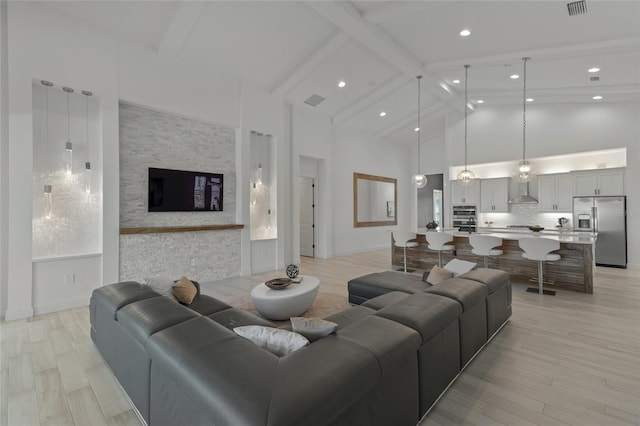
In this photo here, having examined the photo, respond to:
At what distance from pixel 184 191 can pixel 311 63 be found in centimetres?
329

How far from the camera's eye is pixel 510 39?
16.1 feet

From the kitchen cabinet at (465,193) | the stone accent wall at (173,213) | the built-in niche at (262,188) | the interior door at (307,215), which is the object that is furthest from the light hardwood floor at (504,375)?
the interior door at (307,215)

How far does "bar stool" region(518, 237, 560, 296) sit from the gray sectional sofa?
113 inches

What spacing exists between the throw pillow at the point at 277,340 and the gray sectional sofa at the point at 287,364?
9 centimetres

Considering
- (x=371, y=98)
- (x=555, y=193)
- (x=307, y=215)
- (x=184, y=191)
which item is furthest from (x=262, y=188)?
(x=555, y=193)

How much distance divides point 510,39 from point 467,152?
14.5 ft

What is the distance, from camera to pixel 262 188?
6707 millimetres

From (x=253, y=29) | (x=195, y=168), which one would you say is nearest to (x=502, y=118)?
(x=253, y=29)

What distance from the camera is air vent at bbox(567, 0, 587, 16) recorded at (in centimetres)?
381

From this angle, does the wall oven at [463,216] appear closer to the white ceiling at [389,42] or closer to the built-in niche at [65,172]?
the white ceiling at [389,42]

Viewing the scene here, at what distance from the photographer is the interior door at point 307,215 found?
28.3ft

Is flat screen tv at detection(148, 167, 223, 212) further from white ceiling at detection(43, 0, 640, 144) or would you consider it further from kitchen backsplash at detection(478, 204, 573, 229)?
kitchen backsplash at detection(478, 204, 573, 229)

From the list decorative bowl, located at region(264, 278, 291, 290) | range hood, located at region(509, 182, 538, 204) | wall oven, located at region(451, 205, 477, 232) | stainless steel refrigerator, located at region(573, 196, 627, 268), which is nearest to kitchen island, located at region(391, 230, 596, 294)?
range hood, located at region(509, 182, 538, 204)

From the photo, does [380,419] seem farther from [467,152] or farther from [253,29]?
[467,152]
